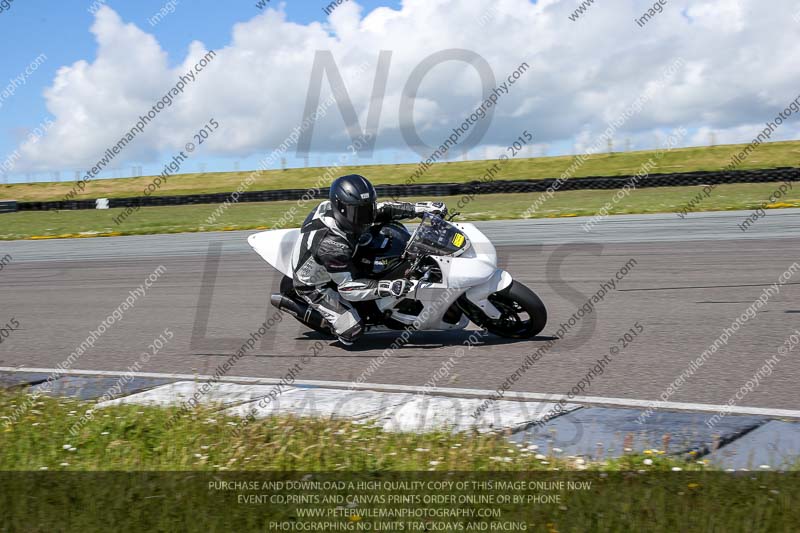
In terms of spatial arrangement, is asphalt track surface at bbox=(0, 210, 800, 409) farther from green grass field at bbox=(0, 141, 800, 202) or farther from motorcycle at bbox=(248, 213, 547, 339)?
green grass field at bbox=(0, 141, 800, 202)

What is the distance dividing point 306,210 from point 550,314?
877 inches

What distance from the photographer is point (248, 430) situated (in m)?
4.97

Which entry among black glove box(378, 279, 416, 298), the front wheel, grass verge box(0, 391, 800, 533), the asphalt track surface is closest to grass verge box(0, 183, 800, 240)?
the asphalt track surface

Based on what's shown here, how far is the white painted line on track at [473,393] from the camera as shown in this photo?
5125 millimetres

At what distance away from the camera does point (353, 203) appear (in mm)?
7176

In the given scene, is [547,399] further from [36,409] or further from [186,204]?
[186,204]

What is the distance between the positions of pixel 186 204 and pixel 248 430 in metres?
31.5

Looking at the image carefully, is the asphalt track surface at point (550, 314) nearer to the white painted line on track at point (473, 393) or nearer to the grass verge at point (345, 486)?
the white painted line on track at point (473, 393)

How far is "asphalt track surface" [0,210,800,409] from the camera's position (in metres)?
6.35

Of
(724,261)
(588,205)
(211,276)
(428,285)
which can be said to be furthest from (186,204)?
(428,285)

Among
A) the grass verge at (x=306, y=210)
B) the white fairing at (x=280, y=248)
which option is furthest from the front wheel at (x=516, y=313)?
the grass verge at (x=306, y=210)

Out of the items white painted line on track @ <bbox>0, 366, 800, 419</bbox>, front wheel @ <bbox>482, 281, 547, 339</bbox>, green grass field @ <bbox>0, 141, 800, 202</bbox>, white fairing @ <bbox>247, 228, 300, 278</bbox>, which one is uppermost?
green grass field @ <bbox>0, 141, 800, 202</bbox>

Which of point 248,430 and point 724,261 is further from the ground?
point 724,261

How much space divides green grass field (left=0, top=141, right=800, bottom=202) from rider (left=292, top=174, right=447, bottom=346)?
42.1 metres
